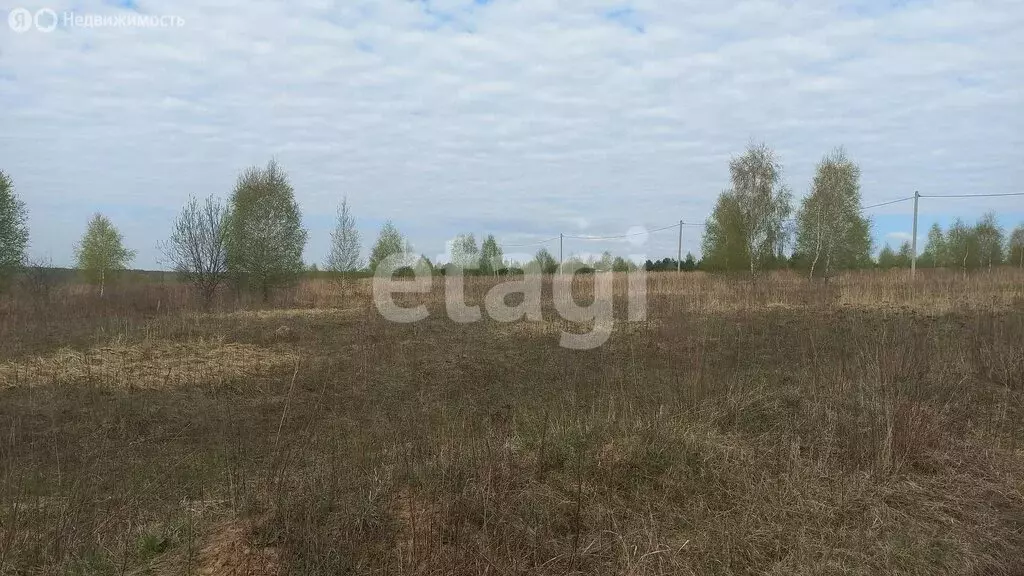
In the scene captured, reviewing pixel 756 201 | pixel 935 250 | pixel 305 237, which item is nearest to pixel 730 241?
pixel 756 201

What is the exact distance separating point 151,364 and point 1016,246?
4396 centimetres

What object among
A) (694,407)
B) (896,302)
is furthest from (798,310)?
(694,407)

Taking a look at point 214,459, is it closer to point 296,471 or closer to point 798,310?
point 296,471

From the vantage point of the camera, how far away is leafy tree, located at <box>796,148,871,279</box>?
24125 millimetres

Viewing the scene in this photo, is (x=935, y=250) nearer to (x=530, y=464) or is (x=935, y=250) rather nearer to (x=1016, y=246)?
(x=1016, y=246)

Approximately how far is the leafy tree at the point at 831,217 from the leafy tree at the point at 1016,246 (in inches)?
617

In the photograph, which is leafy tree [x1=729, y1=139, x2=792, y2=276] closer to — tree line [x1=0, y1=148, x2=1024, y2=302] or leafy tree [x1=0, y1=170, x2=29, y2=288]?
tree line [x1=0, y1=148, x2=1024, y2=302]

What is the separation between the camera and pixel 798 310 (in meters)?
14.4

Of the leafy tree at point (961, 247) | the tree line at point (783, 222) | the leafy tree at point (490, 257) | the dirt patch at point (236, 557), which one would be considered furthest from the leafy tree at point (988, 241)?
the dirt patch at point (236, 557)

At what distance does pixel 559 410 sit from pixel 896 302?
13.1 meters

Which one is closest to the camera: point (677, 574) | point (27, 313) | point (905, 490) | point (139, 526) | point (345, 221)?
point (677, 574)

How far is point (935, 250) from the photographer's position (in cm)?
4222

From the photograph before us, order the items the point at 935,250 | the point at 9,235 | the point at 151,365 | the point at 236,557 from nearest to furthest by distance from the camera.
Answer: the point at 236,557
the point at 151,365
the point at 9,235
the point at 935,250

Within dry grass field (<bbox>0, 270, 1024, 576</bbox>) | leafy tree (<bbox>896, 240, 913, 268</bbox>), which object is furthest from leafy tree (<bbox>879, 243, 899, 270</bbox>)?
dry grass field (<bbox>0, 270, 1024, 576</bbox>)
